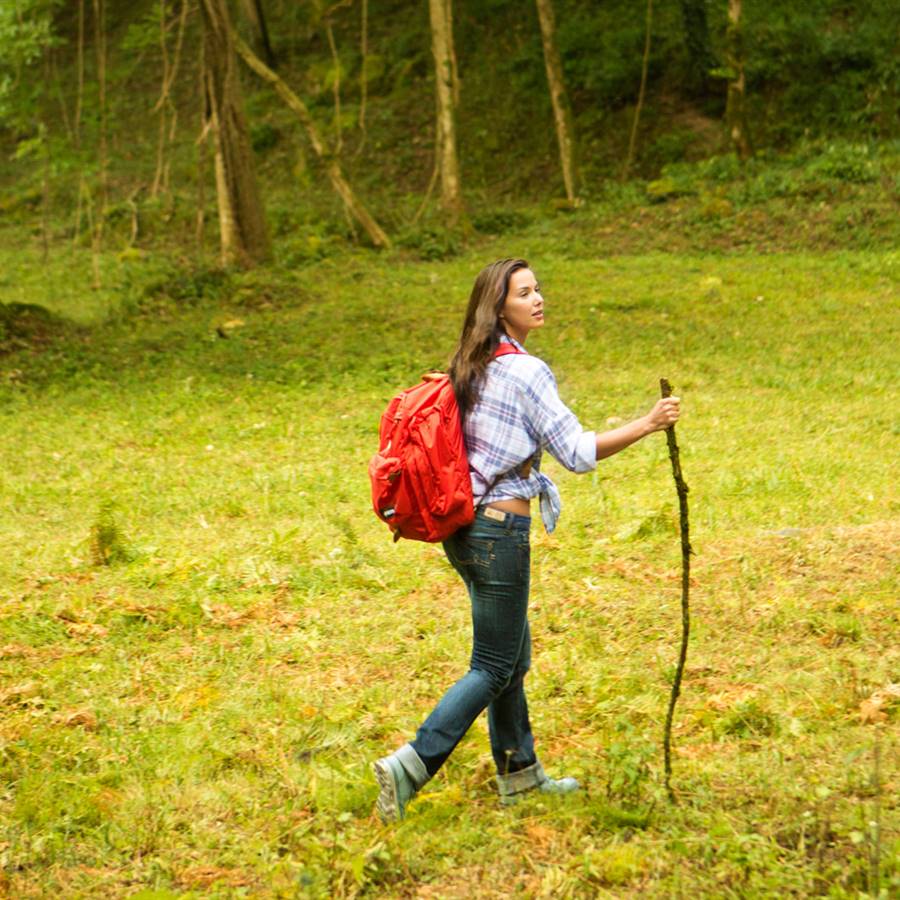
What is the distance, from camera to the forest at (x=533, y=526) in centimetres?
437

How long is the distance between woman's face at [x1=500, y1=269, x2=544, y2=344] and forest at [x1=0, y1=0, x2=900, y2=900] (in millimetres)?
→ 965

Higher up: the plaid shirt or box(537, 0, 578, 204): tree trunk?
box(537, 0, 578, 204): tree trunk

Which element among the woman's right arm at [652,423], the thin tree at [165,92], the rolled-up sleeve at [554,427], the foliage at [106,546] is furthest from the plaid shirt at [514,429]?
the thin tree at [165,92]

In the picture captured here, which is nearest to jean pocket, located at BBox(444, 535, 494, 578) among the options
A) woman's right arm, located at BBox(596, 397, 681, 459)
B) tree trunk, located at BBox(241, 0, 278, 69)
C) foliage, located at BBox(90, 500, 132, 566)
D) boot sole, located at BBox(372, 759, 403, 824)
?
woman's right arm, located at BBox(596, 397, 681, 459)

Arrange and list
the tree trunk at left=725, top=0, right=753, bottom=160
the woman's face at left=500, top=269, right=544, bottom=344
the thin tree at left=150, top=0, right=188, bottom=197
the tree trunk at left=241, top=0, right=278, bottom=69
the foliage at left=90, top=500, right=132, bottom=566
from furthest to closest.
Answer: the tree trunk at left=241, top=0, right=278, bottom=69 < the tree trunk at left=725, top=0, right=753, bottom=160 < the thin tree at left=150, top=0, right=188, bottom=197 < the foliage at left=90, top=500, right=132, bottom=566 < the woman's face at left=500, top=269, right=544, bottom=344

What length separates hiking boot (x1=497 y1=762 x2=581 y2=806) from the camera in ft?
14.9

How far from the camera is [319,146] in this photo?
2211cm

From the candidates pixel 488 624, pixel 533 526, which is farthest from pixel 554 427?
pixel 533 526

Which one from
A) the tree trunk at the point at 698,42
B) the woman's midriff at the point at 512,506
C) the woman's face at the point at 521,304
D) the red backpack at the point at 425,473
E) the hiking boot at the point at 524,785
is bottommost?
the hiking boot at the point at 524,785

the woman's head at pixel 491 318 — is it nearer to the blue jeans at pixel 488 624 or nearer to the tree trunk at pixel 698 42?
the blue jeans at pixel 488 624

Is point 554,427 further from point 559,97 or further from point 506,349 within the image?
point 559,97

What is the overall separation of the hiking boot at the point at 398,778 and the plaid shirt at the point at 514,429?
988 mm

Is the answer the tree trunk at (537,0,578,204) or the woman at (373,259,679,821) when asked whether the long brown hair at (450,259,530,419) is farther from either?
the tree trunk at (537,0,578,204)

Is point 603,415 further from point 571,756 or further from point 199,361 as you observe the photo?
point 571,756
